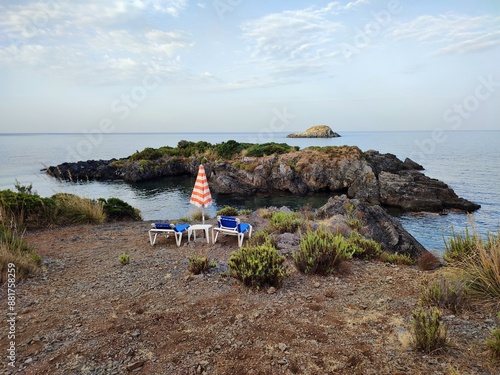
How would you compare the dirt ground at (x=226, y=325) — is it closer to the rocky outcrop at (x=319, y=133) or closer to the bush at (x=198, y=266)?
the bush at (x=198, y=266)

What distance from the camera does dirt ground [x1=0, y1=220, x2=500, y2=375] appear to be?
10.8 feet

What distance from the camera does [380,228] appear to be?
37.7ft

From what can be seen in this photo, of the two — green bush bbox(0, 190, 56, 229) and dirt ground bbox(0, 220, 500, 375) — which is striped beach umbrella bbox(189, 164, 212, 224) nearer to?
dirt ground bbox(0, 220, 500, 375)

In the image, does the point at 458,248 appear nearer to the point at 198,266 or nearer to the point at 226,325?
the point at 226,325

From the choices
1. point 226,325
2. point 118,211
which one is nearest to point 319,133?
point 118,211

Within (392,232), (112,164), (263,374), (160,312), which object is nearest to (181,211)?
(392,232)

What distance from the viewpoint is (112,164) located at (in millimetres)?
45656

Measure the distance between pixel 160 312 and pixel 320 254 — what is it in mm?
3057

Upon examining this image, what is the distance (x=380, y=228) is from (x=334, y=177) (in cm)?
2242

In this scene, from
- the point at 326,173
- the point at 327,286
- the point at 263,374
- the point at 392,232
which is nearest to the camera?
the point at 263,374

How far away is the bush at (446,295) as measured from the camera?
4.22 metres

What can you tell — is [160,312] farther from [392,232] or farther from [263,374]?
[392,232]

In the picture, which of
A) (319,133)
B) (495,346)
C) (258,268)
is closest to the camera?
(495,346)

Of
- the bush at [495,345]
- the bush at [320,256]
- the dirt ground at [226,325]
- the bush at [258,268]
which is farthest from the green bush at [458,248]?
the bush at [258,268]
